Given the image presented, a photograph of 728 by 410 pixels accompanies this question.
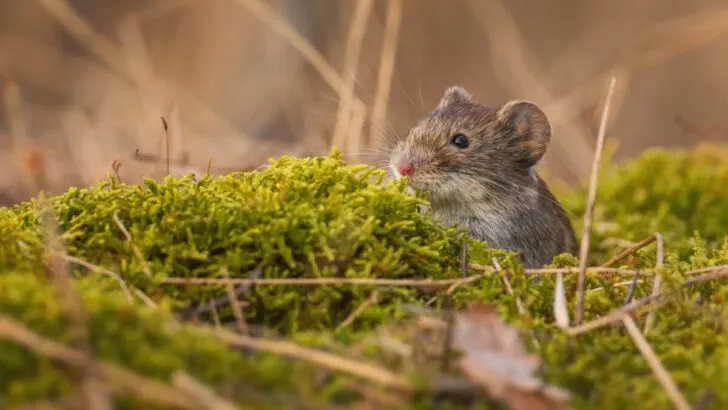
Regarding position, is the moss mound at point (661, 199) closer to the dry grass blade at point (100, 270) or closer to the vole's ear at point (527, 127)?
the vole's ear at point (527, 127)

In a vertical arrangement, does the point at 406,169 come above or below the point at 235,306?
above

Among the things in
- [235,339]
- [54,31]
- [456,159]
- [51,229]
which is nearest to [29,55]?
[54,31]

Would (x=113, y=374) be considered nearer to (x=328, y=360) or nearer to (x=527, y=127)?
(x=328, y=360)

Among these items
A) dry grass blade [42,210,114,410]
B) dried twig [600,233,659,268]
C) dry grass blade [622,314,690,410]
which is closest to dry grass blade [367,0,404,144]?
dried twig [600,233,659,268]

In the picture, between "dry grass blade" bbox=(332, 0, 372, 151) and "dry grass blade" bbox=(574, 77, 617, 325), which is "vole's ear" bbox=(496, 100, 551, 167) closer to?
"dry grass blade" bbox=(332, 0, 372, 151)

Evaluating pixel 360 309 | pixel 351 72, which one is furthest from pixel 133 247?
pixel 351 72

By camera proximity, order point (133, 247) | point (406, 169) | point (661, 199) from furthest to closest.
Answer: point (661, 199) → point (406, 169) → point (133, 247)

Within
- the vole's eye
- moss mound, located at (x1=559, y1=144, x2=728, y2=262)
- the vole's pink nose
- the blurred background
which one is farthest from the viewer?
the blurred background
